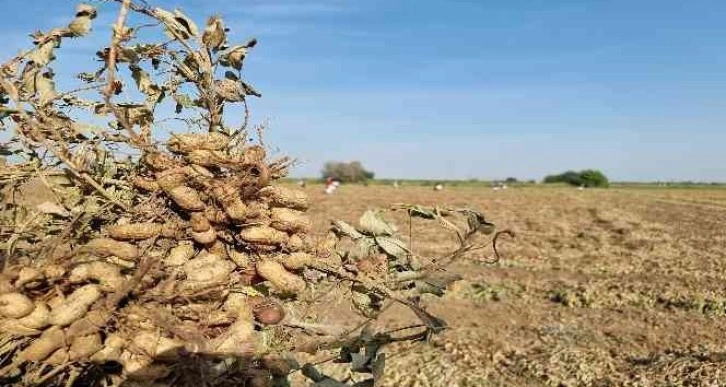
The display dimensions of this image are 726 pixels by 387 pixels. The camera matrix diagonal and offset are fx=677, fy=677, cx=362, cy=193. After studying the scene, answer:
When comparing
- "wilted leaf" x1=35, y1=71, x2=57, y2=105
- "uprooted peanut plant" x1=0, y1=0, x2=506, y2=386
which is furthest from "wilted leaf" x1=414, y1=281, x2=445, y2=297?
"wilted leaf" x1=35, y1=71, x2=57, y2=105

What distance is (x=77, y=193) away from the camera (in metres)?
2.58

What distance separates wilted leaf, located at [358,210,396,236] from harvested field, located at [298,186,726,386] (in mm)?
592

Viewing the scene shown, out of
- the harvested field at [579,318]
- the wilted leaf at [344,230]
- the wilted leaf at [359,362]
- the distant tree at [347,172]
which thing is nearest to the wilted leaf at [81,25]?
the wilted leaf at [344,230]

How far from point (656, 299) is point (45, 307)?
31.5 feet

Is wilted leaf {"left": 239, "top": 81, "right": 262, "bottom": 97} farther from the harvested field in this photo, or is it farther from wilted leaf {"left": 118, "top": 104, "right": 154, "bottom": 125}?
the harvested field

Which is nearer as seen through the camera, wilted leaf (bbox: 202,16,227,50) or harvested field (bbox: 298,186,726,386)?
wilted leaf (bbox: 202,16,227,50)

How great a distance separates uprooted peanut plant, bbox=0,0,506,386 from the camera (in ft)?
7.09

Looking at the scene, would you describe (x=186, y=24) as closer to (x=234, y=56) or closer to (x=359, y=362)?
(x=234, y=56)

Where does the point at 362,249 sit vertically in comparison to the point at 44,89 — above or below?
below

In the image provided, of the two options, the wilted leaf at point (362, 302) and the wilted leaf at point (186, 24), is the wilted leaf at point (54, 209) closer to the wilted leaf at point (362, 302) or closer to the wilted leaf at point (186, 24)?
the wilted leaf at point (186, 24)

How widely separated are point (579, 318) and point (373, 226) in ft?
22.9

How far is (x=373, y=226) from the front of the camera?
108 inches

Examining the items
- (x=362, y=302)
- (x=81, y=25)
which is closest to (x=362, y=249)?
(x=362, y=302)

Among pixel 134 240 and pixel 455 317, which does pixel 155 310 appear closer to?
pixel 134 240
